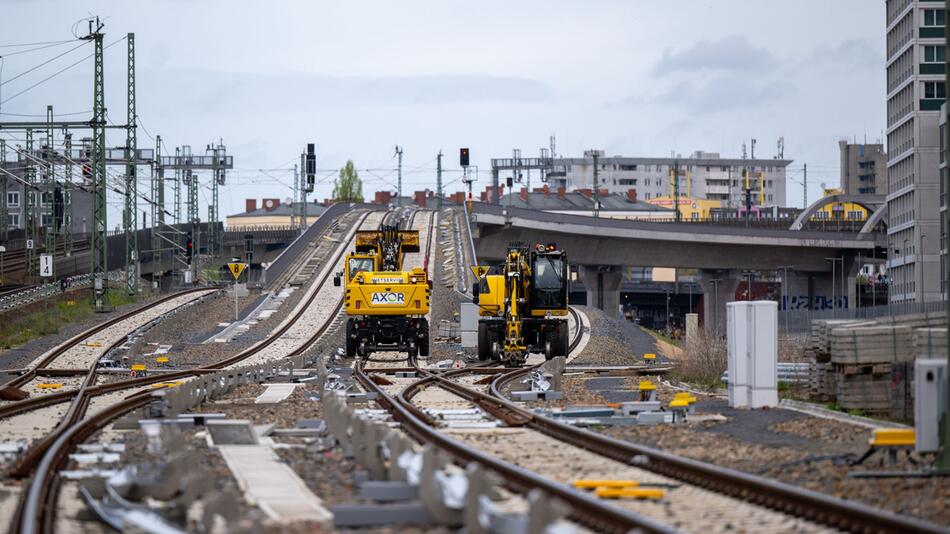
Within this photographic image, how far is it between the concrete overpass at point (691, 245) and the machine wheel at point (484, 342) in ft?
173

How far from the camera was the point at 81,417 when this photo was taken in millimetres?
21438

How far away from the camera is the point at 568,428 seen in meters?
17.7

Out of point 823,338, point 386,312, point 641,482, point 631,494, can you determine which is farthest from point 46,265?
point 631,494

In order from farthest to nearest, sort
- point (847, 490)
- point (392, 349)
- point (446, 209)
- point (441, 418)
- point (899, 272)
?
→ 1. point (446, 209)
2. point (899, 272)
3. point (392, 349)
4. point (441, 418)
5. point (847, 490)

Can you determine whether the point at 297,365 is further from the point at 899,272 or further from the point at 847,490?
→ the point at 899,272

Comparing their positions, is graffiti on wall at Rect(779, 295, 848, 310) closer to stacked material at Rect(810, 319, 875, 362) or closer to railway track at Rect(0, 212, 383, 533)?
railway track at Rect(0, 212, 383, 533)

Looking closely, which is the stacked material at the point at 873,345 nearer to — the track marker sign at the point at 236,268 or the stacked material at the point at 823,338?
the stacked material at the point at 823,338

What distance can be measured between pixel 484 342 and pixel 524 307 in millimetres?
1473

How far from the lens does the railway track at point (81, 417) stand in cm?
1118

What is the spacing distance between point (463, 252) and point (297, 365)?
183ft

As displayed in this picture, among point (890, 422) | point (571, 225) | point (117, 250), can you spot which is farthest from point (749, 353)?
point (117, 250)

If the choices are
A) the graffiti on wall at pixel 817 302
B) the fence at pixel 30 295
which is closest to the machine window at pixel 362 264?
the fence at pixel 30 295

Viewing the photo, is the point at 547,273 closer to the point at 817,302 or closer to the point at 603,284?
the point at 603,284

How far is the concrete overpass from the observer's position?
97.0m
